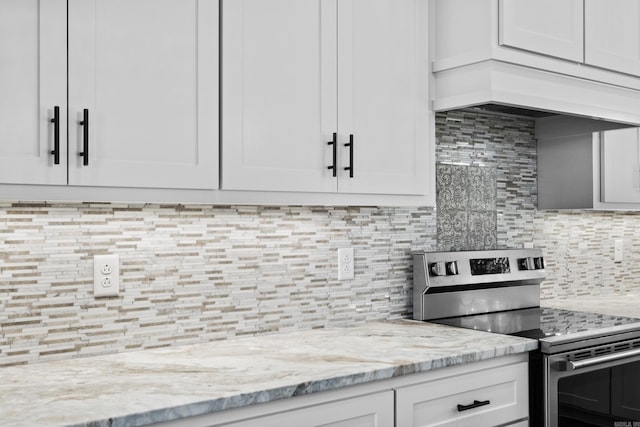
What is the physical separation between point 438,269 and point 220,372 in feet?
3.61

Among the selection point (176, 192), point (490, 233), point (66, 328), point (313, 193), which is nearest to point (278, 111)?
point (313, 193)

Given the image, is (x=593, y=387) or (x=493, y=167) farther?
(x=493, y=167)

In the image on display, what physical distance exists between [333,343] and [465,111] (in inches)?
48.8

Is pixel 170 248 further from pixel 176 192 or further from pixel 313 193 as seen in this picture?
pixel 313 193

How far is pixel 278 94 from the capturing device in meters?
1.93

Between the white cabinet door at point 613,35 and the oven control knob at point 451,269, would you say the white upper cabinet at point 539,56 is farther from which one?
the oven control knob at point 451,269

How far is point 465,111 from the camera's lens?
279 cm

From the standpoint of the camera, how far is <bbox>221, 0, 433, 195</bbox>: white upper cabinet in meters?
1.86

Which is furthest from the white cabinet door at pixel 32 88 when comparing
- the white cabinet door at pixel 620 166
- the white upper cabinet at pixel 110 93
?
the white cabinet door at pixel 620 166

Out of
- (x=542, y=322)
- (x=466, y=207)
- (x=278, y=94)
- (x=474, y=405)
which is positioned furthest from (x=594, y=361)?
(x=278, y=94)

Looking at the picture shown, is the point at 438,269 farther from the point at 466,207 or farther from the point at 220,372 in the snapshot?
the point at 220,372

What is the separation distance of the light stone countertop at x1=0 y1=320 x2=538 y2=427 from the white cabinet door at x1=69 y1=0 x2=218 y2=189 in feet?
1.60

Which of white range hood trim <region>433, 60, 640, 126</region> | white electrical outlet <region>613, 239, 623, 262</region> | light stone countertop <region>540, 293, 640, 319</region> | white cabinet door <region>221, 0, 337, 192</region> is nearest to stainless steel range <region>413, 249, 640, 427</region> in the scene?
light stone countertop <region>540, 293, 640, 319</region>

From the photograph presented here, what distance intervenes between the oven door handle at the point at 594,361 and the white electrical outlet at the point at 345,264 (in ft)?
2.57
